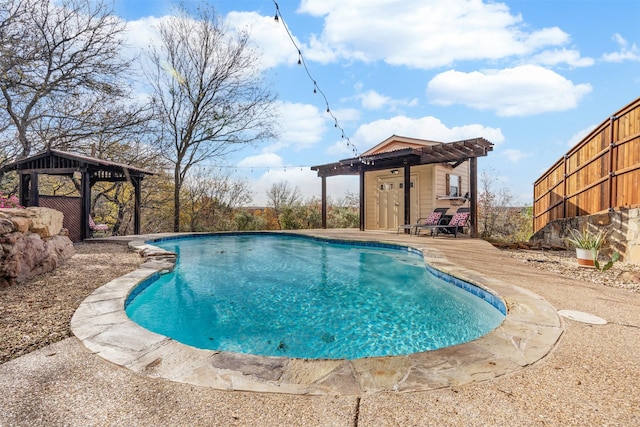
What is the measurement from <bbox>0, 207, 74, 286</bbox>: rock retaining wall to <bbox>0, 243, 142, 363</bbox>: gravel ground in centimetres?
12

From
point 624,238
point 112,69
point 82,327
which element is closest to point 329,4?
point 82,327

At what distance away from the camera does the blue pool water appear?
2.67 metres

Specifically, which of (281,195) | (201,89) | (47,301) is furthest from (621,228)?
(201,89)

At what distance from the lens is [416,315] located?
3260 millimetres

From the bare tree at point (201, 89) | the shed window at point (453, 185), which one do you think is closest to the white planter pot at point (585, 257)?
the shed window at point (453, 185)

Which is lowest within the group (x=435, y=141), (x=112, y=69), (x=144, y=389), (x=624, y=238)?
(x=144, y=389)

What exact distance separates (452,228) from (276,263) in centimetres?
626

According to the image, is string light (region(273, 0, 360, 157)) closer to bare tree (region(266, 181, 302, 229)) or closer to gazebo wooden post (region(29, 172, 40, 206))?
bare tree (region(266, 181, 302, 229))

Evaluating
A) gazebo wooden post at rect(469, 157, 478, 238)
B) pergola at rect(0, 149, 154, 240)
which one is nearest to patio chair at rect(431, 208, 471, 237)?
gazebo wooden post at rect(469, 157, 478, 238)

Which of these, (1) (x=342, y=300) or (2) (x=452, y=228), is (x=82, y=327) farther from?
(2) (x=452, y=228)

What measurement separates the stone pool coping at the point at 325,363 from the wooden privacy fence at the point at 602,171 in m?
4.34

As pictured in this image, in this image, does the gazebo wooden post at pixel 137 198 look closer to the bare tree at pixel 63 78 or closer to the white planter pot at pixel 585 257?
the bare tree at pixel 63 78

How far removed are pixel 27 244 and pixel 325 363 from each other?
4365mm

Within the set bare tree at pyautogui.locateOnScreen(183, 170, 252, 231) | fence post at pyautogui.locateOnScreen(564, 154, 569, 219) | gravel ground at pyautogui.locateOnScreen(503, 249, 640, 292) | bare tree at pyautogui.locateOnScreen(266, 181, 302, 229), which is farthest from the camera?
bare tree at pyautogui.locateOnScreen(266, 181, 302, 229)
